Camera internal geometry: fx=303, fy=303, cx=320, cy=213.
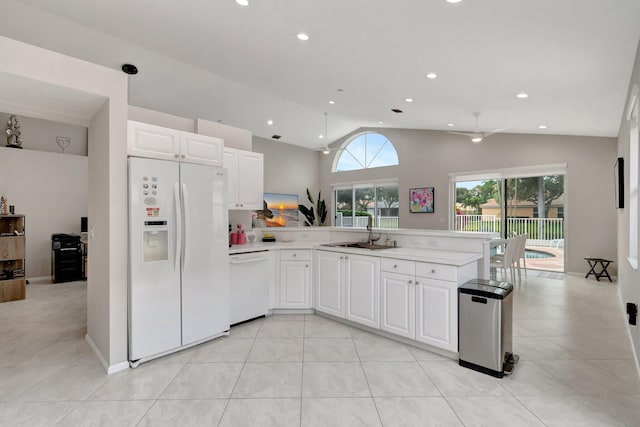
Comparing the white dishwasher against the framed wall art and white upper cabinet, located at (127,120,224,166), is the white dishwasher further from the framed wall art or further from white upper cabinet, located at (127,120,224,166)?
the framed wall art

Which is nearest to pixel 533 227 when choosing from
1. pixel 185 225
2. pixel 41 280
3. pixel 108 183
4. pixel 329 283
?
pixel 329 283

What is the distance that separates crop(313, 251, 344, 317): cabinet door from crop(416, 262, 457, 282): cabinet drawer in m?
0.96

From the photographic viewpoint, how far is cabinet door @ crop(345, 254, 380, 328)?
314 centimetres

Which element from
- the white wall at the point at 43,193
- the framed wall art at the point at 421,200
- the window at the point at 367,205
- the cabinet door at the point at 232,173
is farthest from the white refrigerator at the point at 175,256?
the framed wall art at the point at 421,200

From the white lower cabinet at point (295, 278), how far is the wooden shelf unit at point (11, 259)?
14.0 ft

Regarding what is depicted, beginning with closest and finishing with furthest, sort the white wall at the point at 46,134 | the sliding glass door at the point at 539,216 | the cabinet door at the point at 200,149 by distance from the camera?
the cabinet door at the point at 200,149 → the white wall at the point at 46,134 → the sliding glass door at the point at 539,216

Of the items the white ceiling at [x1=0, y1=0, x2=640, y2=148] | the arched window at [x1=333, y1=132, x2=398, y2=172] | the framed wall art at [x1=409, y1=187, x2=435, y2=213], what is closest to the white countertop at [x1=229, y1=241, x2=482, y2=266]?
the white ceiling at [x1=0, y1=0, x2=640, y2=148]

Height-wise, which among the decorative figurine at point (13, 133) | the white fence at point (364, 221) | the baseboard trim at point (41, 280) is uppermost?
the decorative figurine at point (13, 133)

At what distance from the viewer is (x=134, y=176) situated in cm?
257

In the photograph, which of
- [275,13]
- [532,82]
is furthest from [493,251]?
[275,13]

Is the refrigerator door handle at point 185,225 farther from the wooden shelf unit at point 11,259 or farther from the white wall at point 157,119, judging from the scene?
the wooden shelf unit at point 11,259

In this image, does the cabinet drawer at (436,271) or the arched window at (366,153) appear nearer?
the cabinet drawer at (436,271)

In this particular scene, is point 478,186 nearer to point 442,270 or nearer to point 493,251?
point 493,251

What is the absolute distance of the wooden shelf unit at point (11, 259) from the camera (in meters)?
4.62
